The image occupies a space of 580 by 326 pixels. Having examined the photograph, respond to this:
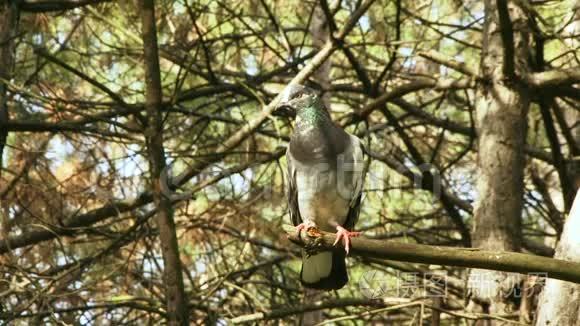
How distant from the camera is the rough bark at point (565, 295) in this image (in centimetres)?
343

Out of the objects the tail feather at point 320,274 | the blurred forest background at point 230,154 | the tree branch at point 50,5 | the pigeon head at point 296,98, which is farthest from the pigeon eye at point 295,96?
the tree branch at point 50,5

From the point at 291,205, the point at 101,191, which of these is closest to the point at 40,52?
the point at 101,191

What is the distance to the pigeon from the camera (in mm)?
4215

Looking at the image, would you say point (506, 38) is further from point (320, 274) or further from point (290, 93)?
point (320, 274)

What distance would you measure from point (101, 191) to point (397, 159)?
2264 mm

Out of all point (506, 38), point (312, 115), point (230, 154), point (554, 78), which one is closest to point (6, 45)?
point (230, 154)

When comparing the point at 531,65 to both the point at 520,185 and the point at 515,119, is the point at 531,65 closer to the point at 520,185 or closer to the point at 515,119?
the point at 515,119

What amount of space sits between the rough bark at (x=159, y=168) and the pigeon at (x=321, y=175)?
645 millimetres

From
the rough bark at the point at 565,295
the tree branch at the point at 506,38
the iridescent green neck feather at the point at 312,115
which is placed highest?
the tree branch at the point at 506,38

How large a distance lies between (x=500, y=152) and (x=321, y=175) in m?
1.26

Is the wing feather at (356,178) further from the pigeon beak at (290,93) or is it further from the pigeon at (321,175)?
the pigeon beak at (290,93)

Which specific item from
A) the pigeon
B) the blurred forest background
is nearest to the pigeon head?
the pigeon

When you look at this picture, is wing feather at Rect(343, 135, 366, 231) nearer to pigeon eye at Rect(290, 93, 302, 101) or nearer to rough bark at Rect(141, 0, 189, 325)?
pigeon eye at Rect(290, 93, 302, 101)

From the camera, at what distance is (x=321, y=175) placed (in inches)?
166
